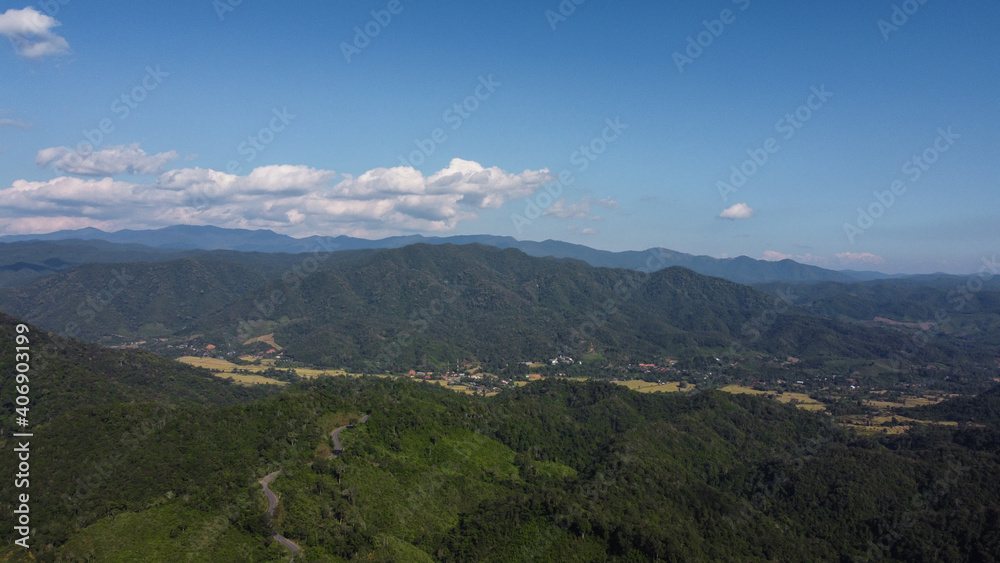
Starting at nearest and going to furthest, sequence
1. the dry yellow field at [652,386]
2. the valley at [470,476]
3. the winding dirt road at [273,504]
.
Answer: the winding dirt road at [273,504], the valley at [470,476], the dry yellow field at [652,386]

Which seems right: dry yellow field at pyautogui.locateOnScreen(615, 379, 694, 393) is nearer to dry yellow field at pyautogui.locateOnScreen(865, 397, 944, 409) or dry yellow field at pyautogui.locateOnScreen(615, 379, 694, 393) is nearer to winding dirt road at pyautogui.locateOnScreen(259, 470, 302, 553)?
dry yellow field at pyautogui.locateOnScreen(865, 397, 944, 409)

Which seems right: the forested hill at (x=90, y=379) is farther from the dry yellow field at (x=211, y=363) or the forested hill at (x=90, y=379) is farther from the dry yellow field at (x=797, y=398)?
the dry yellow field at (x=797, y=398)

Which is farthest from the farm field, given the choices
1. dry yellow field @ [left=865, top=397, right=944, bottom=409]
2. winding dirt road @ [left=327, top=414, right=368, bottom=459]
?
dry yellow field @ [left=865, top=397, right=944, bottom=409]

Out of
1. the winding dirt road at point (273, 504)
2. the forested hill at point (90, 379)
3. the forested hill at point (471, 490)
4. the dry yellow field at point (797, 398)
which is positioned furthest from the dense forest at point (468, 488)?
the dry yellow field at point (797, 398)

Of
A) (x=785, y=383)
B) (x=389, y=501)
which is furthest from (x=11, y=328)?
(x=785, y=383)

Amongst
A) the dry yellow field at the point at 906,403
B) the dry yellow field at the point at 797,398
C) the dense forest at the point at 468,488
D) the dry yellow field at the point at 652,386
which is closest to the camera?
the dense forest at the point at 468,488

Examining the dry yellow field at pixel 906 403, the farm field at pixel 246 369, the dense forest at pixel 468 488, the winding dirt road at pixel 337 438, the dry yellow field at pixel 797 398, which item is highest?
the winding dirt road at pixel 337 438

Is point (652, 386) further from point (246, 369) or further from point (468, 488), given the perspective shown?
point (246, 369)

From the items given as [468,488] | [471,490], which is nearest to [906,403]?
[471,490]

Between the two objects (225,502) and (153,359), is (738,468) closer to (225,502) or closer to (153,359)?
(225,502)
